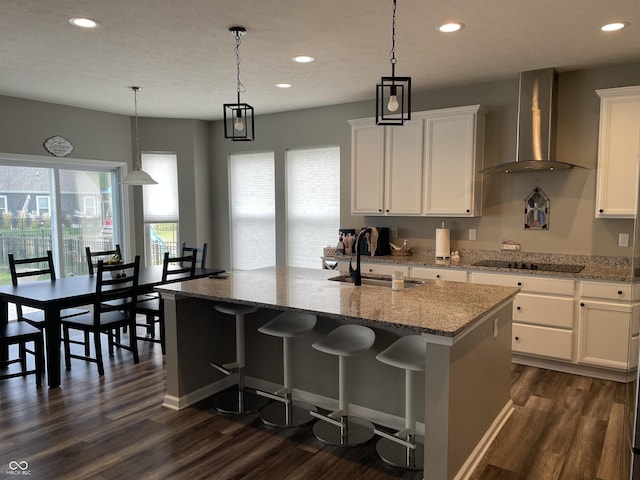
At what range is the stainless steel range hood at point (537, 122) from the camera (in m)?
4.13

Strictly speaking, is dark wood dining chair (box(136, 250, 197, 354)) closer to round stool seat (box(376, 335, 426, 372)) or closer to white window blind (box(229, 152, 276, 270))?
white window blind (box(229, 152, 276, 270))

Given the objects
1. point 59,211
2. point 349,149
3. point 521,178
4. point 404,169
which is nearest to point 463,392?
point 521,178

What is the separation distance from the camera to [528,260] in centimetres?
452

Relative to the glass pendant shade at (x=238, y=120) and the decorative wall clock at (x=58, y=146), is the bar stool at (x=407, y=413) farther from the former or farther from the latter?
the decorative wall clock at (x=58, y=146)

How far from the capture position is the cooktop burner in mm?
4023

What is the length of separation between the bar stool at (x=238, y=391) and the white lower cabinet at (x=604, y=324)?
102 inches

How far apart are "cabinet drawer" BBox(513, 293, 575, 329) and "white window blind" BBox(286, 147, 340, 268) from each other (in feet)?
7.89

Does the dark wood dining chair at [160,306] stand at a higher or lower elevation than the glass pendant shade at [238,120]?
lower

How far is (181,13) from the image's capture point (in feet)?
9.48

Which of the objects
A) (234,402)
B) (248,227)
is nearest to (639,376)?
(234,402)

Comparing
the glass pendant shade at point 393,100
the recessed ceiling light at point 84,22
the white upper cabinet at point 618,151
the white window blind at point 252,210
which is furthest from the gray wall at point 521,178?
the recessed ceiling light at point 84,22

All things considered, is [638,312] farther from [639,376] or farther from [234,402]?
[234,402]

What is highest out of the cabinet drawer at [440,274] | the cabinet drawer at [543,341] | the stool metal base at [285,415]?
the cabinet drawer at [440,274]

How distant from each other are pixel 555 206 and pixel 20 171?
18.6 ft
